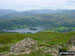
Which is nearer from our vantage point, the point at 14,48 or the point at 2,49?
the point at 14,48

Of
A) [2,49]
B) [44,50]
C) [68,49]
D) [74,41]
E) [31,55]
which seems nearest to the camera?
[31,55]

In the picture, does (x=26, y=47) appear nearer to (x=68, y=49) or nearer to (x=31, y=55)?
(x=31, y=55)

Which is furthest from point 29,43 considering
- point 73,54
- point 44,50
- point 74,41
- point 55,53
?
point 74,41

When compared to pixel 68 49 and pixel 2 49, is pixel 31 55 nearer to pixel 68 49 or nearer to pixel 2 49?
pixel 68 49

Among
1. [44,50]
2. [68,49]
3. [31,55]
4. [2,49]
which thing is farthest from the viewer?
[2,49]

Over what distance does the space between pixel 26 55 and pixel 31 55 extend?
91 centimetres

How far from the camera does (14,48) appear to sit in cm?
3553

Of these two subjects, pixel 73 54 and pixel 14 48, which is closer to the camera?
pixel 73 54

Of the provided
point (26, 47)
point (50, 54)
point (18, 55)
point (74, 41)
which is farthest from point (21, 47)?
point (74, 41)

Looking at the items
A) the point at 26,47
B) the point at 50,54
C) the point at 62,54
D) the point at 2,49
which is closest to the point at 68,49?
the point at 62,54

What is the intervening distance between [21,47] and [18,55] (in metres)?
5.18

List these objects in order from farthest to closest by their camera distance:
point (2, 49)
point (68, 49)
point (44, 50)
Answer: point (2, 49) < point (68, 49) < point (44, 50)

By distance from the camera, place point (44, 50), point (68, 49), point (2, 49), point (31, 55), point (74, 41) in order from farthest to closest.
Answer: point (74, 41) → point (2, 49) → point (68, 49) → point (44, 50) → point (31, 55)

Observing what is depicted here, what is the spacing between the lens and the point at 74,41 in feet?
140
